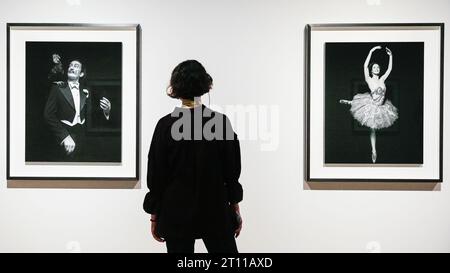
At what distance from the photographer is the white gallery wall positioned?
2.28 metres

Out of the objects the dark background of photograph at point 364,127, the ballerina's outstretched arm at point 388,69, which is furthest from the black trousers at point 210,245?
the ballerina's outstretched arm at point 388,69

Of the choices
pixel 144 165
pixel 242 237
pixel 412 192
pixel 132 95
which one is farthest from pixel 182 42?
pixel 412 192

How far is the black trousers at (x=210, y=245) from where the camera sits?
1.71 meters

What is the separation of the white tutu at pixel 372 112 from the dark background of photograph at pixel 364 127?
21 mm

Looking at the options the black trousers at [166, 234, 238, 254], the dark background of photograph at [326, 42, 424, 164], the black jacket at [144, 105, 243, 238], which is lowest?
the black trousers at [166, 234, 238, 254]

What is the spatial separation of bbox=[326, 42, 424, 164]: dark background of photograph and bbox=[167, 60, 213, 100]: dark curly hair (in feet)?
2.56

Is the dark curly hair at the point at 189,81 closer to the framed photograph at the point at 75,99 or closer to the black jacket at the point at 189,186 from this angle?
the black jacket at the point at 189,186

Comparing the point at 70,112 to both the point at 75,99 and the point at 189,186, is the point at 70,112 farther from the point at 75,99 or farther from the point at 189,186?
the point at 189,186

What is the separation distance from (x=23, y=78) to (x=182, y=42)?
0.80m

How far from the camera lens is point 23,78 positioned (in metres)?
2.28

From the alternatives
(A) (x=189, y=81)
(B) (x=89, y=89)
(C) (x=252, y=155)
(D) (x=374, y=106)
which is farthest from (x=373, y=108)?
(B) (x=89, y=89)

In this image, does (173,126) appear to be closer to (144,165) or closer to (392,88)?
(144,165)

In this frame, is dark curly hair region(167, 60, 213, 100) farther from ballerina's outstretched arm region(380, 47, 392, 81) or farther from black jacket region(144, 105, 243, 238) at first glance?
ballerina's outstretched arm region(380, 47, 392, 81)

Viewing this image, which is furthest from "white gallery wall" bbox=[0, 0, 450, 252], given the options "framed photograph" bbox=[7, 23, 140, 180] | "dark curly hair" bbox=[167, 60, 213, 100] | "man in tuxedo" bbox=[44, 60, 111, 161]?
"dark curly hair" bbox=[167, 60, 213, 100]
